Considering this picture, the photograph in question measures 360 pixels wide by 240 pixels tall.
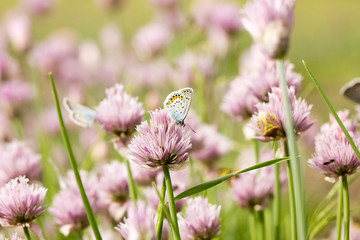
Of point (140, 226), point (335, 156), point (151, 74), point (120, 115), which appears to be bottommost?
point (140, 226)

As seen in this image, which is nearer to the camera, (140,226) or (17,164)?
(140,226)

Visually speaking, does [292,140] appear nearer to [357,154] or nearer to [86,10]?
[357,154]

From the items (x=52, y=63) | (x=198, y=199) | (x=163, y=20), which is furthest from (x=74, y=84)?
(x=198, y=199)

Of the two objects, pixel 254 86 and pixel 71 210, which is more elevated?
pixel 254 86

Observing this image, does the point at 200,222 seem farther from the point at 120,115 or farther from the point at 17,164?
the point at 17,164

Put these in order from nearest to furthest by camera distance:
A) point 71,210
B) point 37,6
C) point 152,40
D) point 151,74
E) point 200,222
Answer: point 200,222 < point 71,210 < point 152,40 < point 151,74 < point 37,6

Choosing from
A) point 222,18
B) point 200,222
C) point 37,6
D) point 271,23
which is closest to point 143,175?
point 200,222

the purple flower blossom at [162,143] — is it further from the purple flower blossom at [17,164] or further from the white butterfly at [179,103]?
the purple flower blossom at [17,164]
